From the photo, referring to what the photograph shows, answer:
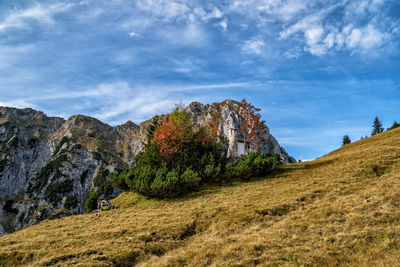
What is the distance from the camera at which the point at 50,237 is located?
18406mm

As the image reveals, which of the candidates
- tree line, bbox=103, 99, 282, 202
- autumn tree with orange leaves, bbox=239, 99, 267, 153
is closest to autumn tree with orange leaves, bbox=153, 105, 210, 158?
tree line, bbox=103, 99, 282, 202

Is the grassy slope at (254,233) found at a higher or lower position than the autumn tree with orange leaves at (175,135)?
lower

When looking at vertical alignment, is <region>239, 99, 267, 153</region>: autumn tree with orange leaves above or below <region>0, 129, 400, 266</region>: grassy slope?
above

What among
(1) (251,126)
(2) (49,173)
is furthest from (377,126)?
(2) (49,173)

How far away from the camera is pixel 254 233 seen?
14.1m

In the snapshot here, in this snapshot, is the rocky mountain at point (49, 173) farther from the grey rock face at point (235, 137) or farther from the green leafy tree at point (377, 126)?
the green leafy tree at point (377, 126)

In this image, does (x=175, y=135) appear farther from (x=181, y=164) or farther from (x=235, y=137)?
(x=235, y=137)

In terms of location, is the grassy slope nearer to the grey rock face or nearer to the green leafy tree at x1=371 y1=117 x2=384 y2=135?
the grey rock face

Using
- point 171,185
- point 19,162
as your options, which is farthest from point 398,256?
point 19,162

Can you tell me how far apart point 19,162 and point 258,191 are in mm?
210674

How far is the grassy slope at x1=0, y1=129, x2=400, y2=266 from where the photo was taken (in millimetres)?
10859

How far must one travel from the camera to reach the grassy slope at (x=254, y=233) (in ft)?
35.6

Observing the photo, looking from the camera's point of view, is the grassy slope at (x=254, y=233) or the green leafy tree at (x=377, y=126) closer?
the grassy slope at (x=254, y=233)

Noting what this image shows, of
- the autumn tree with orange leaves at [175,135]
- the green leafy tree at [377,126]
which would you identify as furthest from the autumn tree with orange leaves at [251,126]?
the green leafy tree at [377,126]
